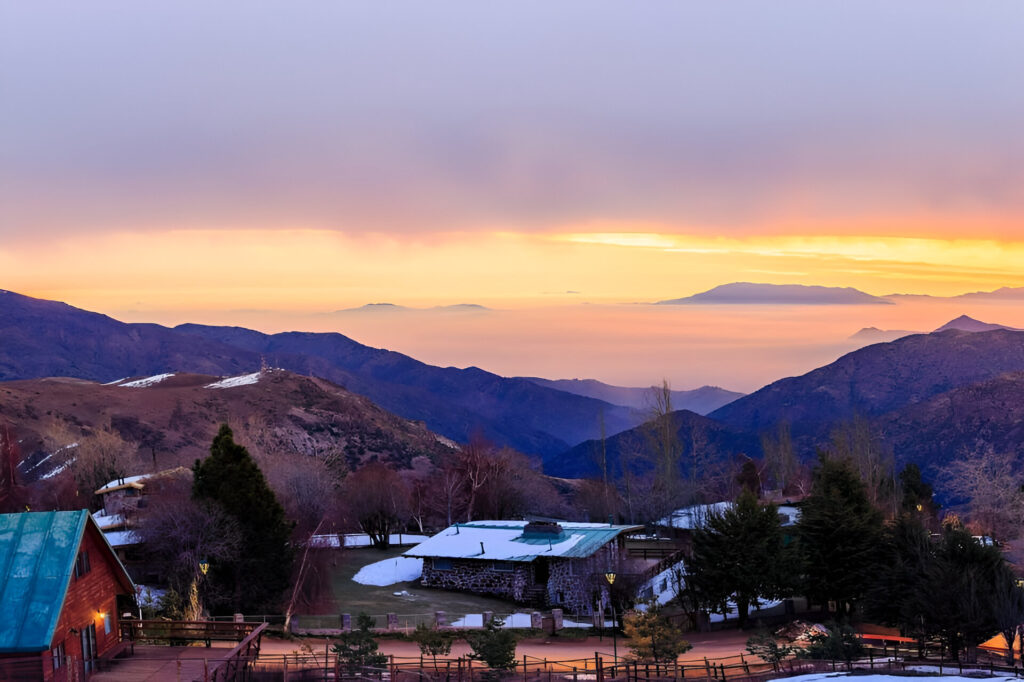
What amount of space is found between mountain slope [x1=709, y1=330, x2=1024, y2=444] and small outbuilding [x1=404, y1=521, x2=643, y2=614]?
135 meters

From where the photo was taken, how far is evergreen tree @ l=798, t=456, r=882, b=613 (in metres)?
39.1

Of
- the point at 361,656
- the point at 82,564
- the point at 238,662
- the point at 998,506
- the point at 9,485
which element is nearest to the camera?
the point at 82,564

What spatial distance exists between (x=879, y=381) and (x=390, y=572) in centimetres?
15867

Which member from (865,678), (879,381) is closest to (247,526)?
(865,678)

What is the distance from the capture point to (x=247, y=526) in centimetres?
3906

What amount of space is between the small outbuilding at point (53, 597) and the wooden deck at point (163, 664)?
610 millimetres

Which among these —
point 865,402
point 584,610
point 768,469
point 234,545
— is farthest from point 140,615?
point 865,402

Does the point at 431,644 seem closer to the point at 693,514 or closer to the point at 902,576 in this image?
the point at 902,576

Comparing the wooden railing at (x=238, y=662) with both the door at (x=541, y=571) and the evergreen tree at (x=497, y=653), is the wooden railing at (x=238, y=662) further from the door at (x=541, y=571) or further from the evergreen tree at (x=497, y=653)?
the door at (x=541, y=571)

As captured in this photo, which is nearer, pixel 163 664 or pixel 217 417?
pixel 163 664

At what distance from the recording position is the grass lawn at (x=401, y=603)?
128ft

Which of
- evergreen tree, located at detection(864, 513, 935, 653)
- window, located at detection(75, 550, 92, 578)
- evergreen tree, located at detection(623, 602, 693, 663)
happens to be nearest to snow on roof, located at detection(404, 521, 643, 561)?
evergreen tree, located at detection(864, 513, 935, 653)

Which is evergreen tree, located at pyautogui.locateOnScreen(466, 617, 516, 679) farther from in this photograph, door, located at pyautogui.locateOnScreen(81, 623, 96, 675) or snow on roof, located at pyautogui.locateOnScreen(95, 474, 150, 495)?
snow on roof, located at pyautogui.locateOnScreen(95, 474, 150, 495)

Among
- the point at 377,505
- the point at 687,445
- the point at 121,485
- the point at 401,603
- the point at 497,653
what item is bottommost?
the point at 687,445
